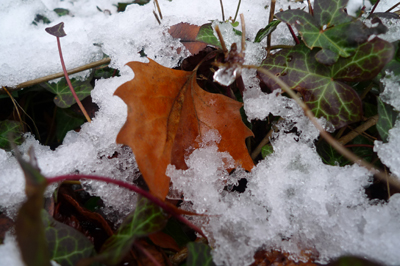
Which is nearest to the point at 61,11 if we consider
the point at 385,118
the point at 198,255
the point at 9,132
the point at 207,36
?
the point at 9,132

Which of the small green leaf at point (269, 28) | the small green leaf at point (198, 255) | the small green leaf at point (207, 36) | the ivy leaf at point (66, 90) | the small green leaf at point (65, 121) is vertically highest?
the small green leaf at point (269, 28)

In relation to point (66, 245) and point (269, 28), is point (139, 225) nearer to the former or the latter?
point (66, 245)

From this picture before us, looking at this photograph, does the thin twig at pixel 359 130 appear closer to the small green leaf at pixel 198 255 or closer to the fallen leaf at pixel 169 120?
the fallen leaf at pixel 169 120

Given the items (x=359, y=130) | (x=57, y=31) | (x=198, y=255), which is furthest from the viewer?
(x=57, y=31)

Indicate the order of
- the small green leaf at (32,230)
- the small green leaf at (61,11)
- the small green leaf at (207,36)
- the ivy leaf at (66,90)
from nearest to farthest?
the small green leaf at (32,230) < the small green leaf at (207,36) < the ivy leaf at (66,90) < the small green leaf at (61,11)

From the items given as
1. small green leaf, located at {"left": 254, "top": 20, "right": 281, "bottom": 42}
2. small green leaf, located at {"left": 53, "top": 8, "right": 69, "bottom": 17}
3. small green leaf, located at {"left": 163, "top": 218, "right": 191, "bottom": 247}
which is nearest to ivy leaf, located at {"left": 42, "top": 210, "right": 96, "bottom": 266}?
small green leaf, located at {"left": 163, "top": 218, "right": 191, "bottom": 247}

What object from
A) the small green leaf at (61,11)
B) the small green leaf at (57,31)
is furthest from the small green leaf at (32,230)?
the small green leaf at (61,11)

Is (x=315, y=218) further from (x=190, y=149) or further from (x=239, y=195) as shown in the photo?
(x=190, y=149)
